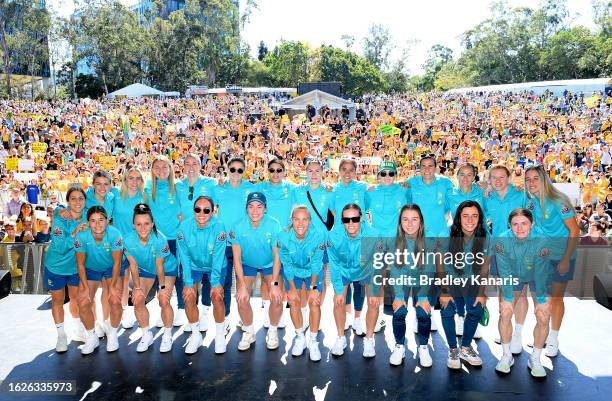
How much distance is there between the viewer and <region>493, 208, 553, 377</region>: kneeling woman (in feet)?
14.4

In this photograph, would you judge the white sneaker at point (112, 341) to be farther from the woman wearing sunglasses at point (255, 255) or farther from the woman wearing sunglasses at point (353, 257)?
the woman wearing sunglasses at point (353, 257)

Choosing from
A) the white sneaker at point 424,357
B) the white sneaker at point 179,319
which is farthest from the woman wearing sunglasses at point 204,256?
the white sneaker at point 424,357

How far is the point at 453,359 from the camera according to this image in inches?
179

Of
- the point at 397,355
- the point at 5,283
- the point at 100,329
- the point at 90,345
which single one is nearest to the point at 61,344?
the point at 90,345

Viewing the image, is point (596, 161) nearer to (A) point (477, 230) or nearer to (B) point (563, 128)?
(B) point (563, 128)

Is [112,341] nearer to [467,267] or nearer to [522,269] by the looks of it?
[467,267]

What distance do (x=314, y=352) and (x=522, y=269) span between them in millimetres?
1941

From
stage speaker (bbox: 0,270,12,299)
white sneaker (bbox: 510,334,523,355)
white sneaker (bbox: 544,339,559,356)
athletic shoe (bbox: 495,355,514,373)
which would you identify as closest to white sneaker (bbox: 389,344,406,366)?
athletic shoe (bbox: 495,355,514,373)

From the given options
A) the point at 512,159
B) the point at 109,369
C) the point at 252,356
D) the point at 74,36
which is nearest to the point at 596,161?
the point at 512,159

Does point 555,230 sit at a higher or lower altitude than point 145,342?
higher

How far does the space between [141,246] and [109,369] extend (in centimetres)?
110

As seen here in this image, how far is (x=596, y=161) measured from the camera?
14.2 m

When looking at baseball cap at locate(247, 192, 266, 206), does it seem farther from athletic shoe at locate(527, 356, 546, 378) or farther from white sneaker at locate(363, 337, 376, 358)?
athletic shoe at locate(527, 356, 546, 378)

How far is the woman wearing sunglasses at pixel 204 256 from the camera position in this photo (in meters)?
4.81
